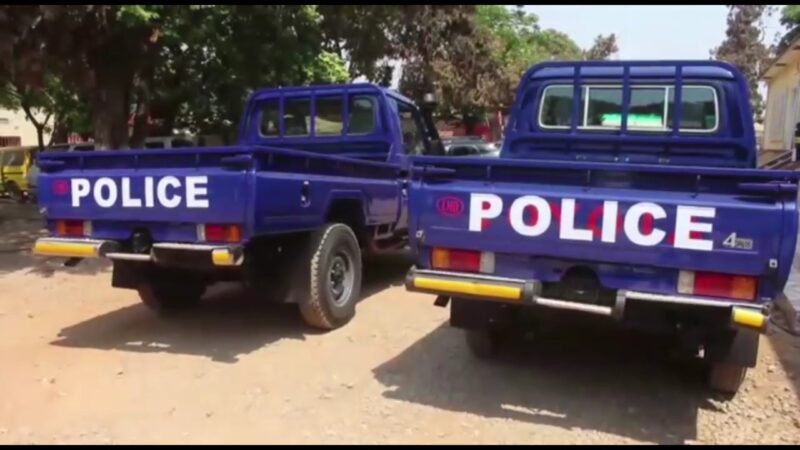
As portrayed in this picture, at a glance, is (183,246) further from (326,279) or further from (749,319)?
(749,319)

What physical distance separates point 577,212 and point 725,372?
1.42 metres

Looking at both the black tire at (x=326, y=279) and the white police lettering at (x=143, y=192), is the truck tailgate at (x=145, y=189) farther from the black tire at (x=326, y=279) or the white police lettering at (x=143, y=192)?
the black tire at (x=326, y=279)

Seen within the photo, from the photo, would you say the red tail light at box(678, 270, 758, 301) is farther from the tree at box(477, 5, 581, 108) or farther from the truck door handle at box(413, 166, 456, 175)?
the tree at box(477, 5, 581, 108)

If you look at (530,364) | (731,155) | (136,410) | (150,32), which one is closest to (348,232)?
(530,364)

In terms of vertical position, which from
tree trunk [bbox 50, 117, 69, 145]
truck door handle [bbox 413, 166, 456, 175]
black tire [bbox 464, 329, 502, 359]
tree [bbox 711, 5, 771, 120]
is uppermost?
tree [bbox 711, 5, 771, 120]

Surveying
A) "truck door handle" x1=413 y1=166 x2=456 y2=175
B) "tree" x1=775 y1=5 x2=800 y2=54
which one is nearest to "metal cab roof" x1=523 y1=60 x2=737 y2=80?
"truck door handle" x1=413 y1=166 x2=456 y2=175

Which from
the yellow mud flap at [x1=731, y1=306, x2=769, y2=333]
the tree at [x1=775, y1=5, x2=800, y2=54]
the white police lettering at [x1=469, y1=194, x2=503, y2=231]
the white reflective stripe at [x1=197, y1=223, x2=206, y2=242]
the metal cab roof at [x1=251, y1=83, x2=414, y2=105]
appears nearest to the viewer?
the yellow mud flap at [x1=731, y1=306, x2=769, y2=333]

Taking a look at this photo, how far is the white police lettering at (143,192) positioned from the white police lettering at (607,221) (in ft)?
6.48

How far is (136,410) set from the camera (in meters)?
4.15

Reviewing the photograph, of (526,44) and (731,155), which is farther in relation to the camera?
(526,44)

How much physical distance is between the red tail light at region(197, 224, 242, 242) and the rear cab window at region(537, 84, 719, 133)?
7.90 ft

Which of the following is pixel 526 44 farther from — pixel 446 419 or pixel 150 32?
pixel 446 419

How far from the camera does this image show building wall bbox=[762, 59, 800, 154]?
66.3ft

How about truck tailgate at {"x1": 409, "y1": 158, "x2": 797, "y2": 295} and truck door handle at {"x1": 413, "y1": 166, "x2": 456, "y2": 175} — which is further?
truck door handle at {"x1": 413, "y1": 166, "x2": 456, "y2": 175}
